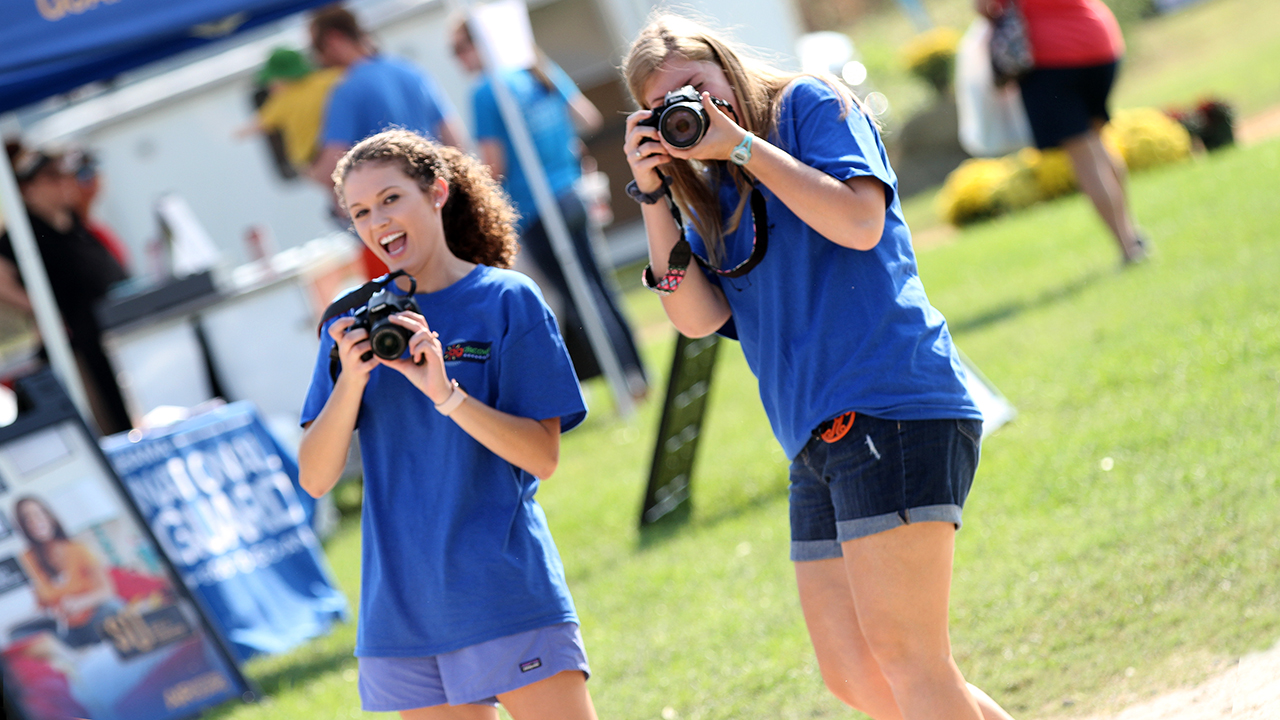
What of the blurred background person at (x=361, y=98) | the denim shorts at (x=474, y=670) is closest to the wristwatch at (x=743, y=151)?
the denim shorts at (x=474, y=670)

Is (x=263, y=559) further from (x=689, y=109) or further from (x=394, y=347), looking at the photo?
(x=689, y=109)

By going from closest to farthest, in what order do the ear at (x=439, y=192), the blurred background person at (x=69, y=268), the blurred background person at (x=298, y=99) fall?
the ear at (x=439, y=192)
the blurred background person at (x=69, y=268)
the blurred background person at (x=298, y=99)

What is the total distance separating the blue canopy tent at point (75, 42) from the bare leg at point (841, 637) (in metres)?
3.62

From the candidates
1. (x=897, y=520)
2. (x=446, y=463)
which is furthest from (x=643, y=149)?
(x=897, y=520)

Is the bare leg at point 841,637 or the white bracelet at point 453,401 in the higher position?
the white bracelet at point 453,401

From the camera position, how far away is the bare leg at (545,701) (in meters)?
2.54

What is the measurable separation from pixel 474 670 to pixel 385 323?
703 mm

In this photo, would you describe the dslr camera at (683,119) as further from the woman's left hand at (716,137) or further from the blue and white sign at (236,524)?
the blue and white sign at (236,524)

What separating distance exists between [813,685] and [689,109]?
2.16 meters

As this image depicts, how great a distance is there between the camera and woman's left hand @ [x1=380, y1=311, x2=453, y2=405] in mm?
2432

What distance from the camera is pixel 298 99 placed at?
26.7 ft

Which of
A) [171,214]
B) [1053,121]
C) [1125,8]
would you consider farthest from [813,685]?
[1125,8]

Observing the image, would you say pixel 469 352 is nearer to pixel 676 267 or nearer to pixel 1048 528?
pixel 676 267

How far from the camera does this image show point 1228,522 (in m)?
3.96
